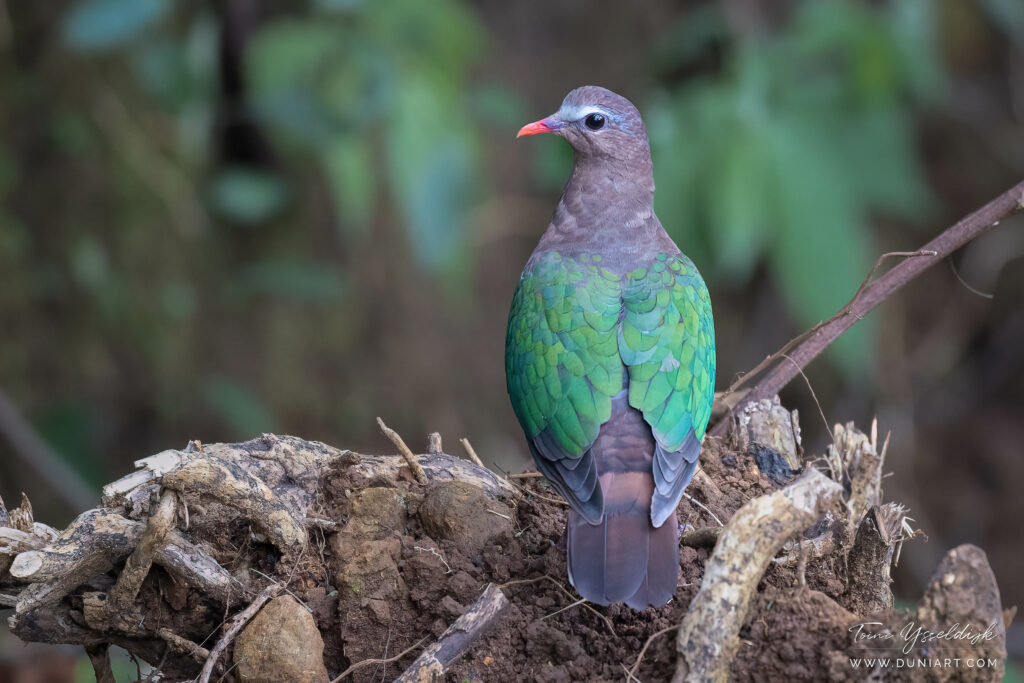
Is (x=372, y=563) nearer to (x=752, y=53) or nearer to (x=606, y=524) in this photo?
(x=606, y=524)

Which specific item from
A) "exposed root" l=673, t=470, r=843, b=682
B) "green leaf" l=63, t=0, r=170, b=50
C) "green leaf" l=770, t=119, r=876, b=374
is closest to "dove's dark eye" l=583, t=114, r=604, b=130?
"exposed root" l=673, t=470, r=843, b=682

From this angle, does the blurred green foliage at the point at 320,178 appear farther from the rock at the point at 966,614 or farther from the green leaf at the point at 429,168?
the rock at the point at 966,614

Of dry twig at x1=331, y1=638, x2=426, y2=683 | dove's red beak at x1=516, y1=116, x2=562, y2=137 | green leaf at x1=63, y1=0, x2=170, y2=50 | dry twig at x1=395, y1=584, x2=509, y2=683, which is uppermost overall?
green leaf at x1=63, y1=0, x2=170, y2=50

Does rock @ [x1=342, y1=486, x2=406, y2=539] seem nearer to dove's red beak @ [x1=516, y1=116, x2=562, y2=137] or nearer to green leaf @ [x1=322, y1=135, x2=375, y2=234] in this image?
dove's red beak @ [x1=516, y1=116, x2=562, y2=137]

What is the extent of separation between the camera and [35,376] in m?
5.93

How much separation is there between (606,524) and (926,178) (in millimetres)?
5844

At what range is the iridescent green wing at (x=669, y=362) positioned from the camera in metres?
2.69

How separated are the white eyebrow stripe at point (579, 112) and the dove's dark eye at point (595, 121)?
1 cm

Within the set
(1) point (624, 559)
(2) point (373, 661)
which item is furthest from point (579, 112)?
(2) point (373, 661)

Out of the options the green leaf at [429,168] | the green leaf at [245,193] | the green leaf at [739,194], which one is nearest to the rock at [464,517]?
the green leaf at [429,168]

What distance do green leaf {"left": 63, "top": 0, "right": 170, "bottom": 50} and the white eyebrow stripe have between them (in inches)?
90.8

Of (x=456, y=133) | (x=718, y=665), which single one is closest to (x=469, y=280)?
(x=456, y=133)

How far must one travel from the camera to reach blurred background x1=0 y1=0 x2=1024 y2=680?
5.19 m

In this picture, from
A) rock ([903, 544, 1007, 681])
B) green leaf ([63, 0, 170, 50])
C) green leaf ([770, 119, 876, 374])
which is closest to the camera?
rock ([903, 544, 1007, 681])
